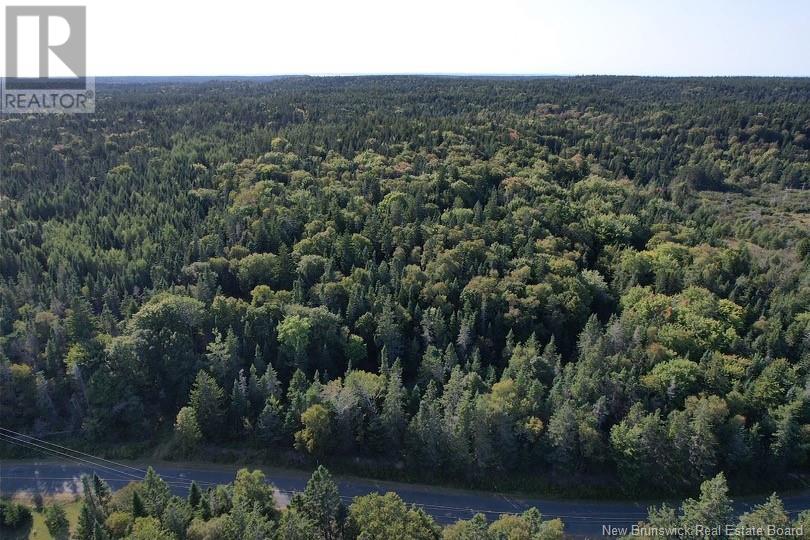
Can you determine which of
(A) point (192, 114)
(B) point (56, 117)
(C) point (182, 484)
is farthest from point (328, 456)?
(B) point (56, 117)

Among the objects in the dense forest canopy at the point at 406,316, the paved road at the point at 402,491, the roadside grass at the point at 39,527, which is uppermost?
the dense forest canopy at the point at 406,316

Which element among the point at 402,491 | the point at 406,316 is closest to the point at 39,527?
the point at 402,491

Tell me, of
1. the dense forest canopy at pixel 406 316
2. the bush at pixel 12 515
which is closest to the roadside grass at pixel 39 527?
the bush at pixel 12 515

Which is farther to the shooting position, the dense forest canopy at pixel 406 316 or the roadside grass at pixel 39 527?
the dense forest canopy at pixel 406 316

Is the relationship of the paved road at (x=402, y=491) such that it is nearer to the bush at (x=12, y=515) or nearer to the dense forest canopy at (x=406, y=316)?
the dense forest canopy at (x=406, y=316)

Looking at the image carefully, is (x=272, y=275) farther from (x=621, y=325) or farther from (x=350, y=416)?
(x=621, y=325)

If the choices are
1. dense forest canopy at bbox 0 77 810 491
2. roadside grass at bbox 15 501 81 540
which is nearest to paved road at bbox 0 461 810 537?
dense forest canopy at bbox 0 77 810 491

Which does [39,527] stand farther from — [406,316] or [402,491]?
[406,316]
